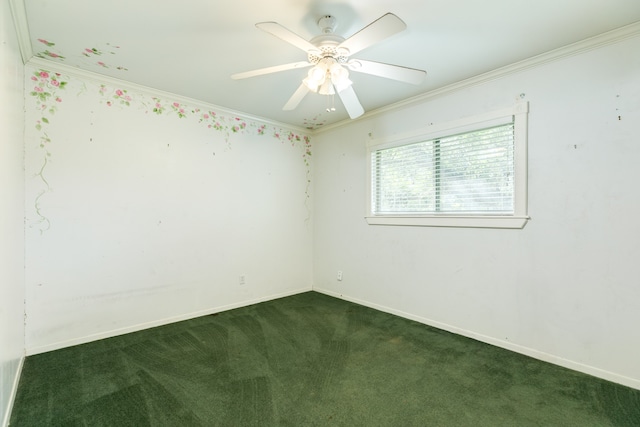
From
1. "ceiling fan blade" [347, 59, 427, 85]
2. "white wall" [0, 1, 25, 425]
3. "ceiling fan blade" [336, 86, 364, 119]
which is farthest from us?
"ceiling fan blade" [336, 86, 364, 119]

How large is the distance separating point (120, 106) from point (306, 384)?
291 centimetres

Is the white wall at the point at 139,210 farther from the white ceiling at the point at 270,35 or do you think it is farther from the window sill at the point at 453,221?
the window sill at the point at 453,221

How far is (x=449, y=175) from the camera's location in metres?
2.89

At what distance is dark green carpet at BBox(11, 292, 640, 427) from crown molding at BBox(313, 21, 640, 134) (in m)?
2.34

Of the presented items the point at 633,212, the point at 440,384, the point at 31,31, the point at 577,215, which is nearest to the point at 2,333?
the point at 31,31

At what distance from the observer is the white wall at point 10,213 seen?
151 centimetres

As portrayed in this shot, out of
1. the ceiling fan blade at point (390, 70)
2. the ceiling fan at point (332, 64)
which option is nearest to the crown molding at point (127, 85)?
the ceiling fan at point (332, 64)

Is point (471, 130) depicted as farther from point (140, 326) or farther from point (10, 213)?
point (140, 326)

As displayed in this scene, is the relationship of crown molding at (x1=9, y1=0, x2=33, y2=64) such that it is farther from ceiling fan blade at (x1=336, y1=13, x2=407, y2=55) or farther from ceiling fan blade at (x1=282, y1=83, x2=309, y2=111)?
ceiling fan blade at (x1=336, y1=13, x2=407, y2=55)

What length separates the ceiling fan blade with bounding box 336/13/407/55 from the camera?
4.59 feet

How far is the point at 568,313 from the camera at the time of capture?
7.14 ft

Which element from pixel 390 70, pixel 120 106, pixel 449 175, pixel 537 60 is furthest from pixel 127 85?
pixel 537 60

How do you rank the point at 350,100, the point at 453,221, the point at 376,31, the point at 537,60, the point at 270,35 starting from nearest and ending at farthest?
the point at 376,31, the point at 270,35, the point at 350,100, the point at 537,60, the point at 453,221

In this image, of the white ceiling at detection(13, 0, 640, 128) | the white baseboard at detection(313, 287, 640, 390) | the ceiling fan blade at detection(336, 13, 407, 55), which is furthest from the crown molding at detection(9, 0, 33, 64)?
the white baseboard at detection(313, 287, 640, 390)
